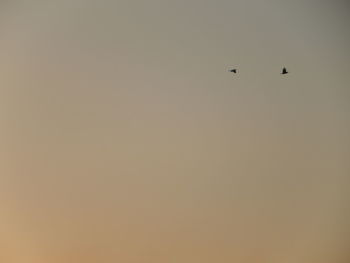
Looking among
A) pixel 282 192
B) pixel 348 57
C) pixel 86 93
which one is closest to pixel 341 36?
pixel 348 57

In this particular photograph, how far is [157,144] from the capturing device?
87.0 inches

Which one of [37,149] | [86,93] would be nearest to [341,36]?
[86,93]

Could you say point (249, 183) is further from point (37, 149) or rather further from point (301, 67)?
point (37, 149)

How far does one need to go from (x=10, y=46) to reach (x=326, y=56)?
6.62 feet

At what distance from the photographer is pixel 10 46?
2254mm

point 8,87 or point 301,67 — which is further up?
point 301,67

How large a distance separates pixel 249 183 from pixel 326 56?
3.07ft

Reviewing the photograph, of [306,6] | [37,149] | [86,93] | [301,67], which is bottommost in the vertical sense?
[37,149]

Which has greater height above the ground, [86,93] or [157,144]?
[86,93]

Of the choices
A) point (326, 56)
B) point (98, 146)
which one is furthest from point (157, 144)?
point (326, 56)

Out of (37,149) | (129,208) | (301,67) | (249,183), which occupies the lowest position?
(129,208)

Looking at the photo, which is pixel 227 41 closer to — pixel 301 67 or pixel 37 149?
pixel 301 67

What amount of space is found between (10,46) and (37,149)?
0.69 m

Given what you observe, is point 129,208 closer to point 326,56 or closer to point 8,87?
point 8,87
